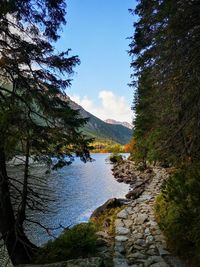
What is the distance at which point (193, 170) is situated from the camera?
6.02 metres

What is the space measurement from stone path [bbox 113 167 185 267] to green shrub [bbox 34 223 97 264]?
58 centimetres

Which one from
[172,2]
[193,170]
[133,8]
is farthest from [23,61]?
[133,8]

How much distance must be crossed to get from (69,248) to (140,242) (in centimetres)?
153

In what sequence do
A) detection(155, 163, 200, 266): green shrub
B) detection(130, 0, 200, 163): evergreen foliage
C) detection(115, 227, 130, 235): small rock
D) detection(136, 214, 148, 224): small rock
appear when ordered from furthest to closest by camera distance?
detection(136, 214, 148, 224): small rock, detection(115, 227, 130, 235): small rock, detection(130, 0, 200, 163): evergreen foliage, detection(155, 163, 200, 266): green shrub

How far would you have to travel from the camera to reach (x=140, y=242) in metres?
5.69

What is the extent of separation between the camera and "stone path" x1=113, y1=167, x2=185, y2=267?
15.7 feet

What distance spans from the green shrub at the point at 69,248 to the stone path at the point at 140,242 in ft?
1.89

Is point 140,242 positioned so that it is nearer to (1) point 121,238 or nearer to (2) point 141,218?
(1) point 121,238

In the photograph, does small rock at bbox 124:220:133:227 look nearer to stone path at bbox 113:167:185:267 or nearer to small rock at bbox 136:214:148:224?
stone path at bbox 113:167:185:267

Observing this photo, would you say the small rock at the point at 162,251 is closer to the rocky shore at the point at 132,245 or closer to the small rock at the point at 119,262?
the rocky shore at the point at 132,245

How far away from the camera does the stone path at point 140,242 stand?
188 inches

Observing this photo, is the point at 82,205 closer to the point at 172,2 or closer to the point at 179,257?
the point at 179,257

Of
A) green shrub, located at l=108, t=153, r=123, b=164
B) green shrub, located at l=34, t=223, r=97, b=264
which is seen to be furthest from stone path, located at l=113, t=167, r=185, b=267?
green shrub, located at l=108, t=153, r=123, b=164

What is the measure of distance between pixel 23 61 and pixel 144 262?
4.41 meters
